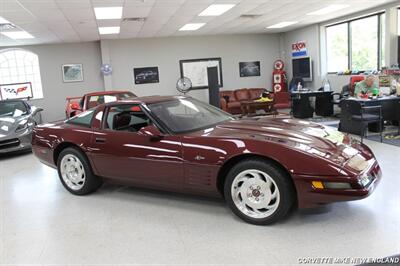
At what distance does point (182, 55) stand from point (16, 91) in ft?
19.7

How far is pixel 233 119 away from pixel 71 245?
202cm

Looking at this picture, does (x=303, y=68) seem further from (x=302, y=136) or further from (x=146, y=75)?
(x=302, y=136)

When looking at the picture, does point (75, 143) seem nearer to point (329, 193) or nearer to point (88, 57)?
point (329, 193)

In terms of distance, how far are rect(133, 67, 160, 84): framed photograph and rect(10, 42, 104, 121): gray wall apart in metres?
1.31

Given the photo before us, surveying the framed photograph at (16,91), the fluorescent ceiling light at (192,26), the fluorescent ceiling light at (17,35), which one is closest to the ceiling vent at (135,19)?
the fluorescent ceiling light at (192,26)

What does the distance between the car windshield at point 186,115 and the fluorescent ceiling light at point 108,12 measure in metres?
4.16

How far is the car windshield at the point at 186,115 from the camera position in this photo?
345 centimetres

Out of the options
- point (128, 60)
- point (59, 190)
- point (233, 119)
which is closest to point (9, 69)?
point (128, 60)

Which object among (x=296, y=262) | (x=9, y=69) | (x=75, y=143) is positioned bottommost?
(x=296, y=262)

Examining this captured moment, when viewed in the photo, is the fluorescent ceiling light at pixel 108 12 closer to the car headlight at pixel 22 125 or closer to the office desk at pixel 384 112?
the car headlight at pixel 22 125

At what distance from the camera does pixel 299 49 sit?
42.3 ft

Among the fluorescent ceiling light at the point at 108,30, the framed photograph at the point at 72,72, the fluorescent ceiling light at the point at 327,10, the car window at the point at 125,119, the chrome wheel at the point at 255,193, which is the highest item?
the fluorescent ceiling light at the point at 108,30

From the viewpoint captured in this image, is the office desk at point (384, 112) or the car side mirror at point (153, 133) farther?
the office desk at point (384, 112)

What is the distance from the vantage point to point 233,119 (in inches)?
152
